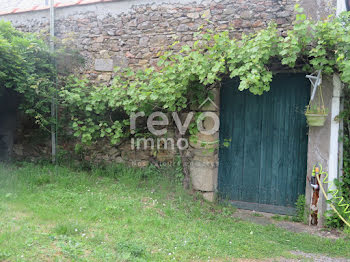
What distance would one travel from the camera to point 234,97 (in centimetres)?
496

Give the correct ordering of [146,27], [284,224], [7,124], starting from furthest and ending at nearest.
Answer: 1. [7,124]
2. [146,27]
3. [284,224]

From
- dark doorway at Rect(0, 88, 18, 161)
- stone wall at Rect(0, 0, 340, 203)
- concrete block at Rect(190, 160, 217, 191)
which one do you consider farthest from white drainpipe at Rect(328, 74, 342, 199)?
dark doorway at Rect(0, 88, 18, 161)

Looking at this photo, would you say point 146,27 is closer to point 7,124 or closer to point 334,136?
point 334,136

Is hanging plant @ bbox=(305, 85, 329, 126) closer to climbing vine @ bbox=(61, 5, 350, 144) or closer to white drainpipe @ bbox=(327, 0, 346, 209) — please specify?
white drainpipe @ bbox=(327, 0, 346, 209)

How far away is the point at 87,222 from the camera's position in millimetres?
3662

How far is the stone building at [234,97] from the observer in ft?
13.8

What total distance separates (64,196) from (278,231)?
2.91m

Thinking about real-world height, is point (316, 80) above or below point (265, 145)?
above

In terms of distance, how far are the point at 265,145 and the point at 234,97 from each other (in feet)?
2.93

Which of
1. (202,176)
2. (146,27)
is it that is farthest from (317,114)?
(146,27)

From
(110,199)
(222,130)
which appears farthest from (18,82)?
(222,130)

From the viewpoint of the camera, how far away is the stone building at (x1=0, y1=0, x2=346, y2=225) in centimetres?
421

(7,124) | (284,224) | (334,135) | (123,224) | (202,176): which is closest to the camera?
(123,224)

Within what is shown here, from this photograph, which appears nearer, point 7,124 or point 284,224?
point 284,224
